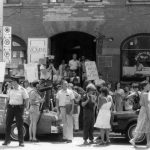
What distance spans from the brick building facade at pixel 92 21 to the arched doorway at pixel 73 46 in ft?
3.25

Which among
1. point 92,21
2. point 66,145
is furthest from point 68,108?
point 92,21

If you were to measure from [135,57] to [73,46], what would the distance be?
3.57 metres

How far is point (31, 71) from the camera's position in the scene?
19.6 m

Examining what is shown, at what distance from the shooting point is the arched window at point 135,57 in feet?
71.8

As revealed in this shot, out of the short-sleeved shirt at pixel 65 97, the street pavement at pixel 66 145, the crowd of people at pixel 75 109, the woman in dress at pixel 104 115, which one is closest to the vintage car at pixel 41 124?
the crowd of people at pixel 75 109

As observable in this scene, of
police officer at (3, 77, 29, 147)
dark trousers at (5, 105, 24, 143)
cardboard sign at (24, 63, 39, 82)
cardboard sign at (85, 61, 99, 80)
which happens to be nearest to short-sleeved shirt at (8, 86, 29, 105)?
police officer at (3, 77, 29, 147)

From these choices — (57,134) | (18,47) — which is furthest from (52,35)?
(57,134)

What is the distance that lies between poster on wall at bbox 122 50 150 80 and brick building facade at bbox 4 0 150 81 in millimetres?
324

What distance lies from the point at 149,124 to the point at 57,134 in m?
3.83

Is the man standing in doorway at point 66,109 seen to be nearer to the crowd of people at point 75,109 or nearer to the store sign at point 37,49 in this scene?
the crowd of people at point 75,109

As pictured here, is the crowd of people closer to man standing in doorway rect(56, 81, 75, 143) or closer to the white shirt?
man standing in doorway rect(56, 81, 75, 143)

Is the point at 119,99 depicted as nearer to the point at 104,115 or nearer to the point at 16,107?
the point at 104,115

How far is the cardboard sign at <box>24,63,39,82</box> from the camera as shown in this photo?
1946 cm

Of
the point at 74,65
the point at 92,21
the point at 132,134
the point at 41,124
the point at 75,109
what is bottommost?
the point at 132,134
